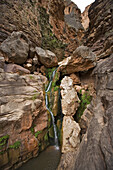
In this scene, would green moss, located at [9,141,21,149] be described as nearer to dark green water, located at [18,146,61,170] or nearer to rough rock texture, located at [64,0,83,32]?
dark green water, located at [18,146,61,170]

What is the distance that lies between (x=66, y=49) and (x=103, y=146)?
13.3 m

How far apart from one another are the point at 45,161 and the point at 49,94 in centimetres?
366

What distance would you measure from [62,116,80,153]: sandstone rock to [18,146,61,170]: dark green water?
649mm

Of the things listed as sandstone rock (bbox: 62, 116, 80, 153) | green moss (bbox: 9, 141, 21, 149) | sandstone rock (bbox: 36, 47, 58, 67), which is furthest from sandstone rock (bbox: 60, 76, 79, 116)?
sandstone rock (bbox: 36, 47, 58, 67)

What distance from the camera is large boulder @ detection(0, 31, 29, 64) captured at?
5.04 m

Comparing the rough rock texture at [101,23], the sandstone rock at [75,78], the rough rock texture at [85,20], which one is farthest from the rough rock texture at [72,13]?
the sandstone rock at [75,78]

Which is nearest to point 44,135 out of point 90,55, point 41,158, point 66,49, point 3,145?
point 41,158

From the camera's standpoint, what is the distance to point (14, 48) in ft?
16.7

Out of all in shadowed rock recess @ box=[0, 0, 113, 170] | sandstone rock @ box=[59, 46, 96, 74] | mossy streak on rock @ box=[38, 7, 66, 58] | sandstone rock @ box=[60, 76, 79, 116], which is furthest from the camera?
mossy streak on rock @ box=[38, 7, 66, 58]

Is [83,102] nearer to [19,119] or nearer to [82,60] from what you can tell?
[82,60]

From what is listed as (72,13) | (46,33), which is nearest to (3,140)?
(46,33)

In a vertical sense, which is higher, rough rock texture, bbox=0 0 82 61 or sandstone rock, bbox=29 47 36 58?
rough rock texture, bbox=0 0 82 61

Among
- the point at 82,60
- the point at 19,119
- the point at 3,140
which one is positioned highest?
the point at 82,60

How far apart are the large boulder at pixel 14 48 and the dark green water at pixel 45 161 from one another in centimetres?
626
